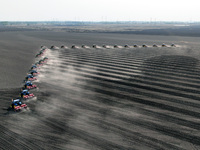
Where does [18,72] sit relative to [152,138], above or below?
above

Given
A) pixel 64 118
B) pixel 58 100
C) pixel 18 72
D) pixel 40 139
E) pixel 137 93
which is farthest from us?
pixel 18 72

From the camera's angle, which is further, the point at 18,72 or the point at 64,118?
the point at 18,72

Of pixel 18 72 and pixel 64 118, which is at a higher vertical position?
pixel 18 72

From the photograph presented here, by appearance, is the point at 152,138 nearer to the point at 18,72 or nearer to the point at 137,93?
the point at 137,93

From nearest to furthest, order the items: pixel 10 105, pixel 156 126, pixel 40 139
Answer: pixel 40 139 < pixel 156 126 < pixel 10 105

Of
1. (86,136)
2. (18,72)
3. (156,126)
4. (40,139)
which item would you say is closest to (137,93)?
(156,126)

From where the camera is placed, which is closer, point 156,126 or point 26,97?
point 156,126

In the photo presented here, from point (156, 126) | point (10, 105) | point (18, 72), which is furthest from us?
point (18, 72)

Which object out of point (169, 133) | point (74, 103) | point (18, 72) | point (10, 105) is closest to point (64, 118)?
point (74, 103)

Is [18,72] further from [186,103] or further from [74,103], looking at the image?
[186,103]
